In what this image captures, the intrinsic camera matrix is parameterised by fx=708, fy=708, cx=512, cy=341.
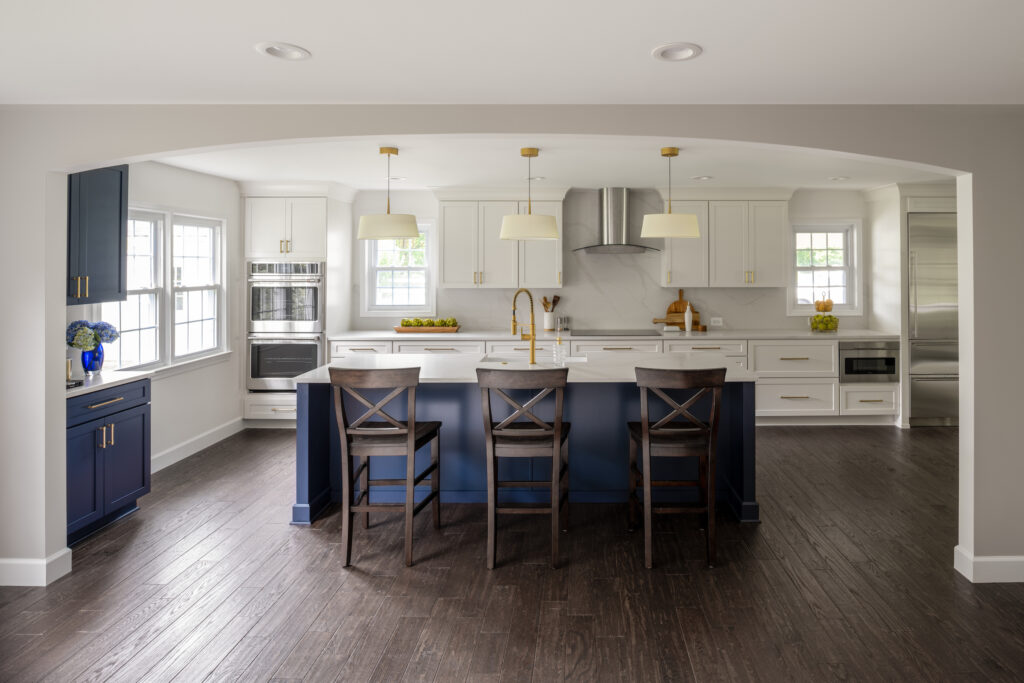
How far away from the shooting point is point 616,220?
6.98m

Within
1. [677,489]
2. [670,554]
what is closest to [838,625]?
[670,554]

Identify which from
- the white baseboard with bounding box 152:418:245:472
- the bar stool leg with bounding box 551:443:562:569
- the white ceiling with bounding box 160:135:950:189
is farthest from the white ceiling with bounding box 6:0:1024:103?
the white baseboard with bounding box 152:418:245:472

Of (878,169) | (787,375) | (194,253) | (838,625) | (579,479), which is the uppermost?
(878,169)

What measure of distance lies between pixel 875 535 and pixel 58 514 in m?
4.31

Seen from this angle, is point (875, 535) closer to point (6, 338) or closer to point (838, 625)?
point (838, 625)

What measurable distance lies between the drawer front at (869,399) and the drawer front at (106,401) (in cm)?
599

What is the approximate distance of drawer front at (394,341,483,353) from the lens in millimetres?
6801

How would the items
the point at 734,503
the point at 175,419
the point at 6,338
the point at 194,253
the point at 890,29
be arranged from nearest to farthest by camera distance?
the point at 890,29, the point at 6,338, the point at 734,503, the point at 175,419, the point at 194,253

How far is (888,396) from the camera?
6836mm

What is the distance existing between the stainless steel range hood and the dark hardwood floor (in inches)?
122

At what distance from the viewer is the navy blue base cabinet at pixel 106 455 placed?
378 centimetres

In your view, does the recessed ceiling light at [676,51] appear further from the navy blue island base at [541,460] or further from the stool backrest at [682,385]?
the navy blue island base at [541,460]

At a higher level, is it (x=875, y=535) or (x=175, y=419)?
(x=175, y=419)

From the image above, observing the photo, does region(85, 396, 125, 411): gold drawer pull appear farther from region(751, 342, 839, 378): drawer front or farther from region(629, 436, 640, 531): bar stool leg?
region(751, 342, 839, 378): drawer front
